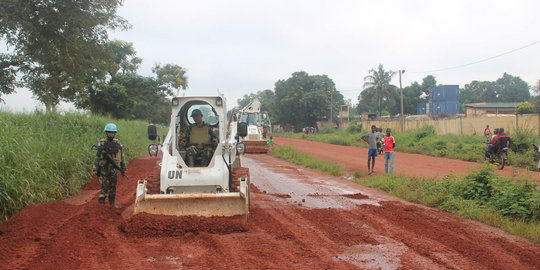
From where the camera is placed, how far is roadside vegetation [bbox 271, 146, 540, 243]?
300 inches

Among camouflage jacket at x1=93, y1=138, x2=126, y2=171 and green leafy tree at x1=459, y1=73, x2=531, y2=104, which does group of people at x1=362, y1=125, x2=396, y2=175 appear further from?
green leafy tree at x1=459, y1=73, x2=531, y2=104

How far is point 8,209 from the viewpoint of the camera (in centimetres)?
711

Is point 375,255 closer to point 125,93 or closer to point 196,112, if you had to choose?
point 196,112

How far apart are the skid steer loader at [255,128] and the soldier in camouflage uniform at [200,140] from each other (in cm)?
1504

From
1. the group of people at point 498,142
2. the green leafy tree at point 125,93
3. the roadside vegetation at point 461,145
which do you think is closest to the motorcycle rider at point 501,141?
the group of people at point 498,142

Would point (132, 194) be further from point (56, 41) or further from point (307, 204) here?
point (56, 41)

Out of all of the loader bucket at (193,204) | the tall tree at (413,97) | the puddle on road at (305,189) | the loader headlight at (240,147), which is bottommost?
the puddle on road at (305,189)

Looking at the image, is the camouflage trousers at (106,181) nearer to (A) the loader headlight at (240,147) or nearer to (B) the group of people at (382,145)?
(A) the loader headlight at (240,147)

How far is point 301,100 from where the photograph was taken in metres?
63.3

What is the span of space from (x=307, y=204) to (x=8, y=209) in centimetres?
573

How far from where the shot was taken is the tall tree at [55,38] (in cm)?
1334

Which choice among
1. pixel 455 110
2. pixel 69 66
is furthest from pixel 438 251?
pixel 455 110

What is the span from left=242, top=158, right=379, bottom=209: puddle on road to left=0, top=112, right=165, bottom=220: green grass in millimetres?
4871

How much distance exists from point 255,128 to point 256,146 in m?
1.03
